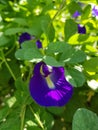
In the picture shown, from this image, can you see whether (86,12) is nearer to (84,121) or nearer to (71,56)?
(71,56)

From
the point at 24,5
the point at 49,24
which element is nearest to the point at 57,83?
the point at 49,24

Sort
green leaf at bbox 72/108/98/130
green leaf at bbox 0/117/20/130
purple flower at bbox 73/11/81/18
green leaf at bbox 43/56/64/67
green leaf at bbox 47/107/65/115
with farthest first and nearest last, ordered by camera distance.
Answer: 1. purple flower at bbox 73/11/81/18
2. green leaf at bbox 47/107/65/115
3. green leaf at bbox 0/117/20/130
4. green leaf at bbox 43/56/64/67
5. green leaf at bbox 72/108/98/130

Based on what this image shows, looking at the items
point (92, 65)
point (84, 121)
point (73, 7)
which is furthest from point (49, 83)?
point (84, 121)

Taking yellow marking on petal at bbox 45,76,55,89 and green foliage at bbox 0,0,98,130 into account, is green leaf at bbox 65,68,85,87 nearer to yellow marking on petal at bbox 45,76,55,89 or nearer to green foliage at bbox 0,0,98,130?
green foliage at bbox 0,0,98,130

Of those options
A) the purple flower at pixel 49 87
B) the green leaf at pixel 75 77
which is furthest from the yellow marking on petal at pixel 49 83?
the green leaf at pixel 75 77

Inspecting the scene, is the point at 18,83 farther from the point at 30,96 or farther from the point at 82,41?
the point at 82,41

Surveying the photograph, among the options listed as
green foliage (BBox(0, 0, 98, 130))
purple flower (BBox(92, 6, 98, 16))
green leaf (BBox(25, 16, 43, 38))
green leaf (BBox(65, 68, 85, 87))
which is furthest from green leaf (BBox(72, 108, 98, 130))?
purple flower (BBox(92, 6, 98, 16))
